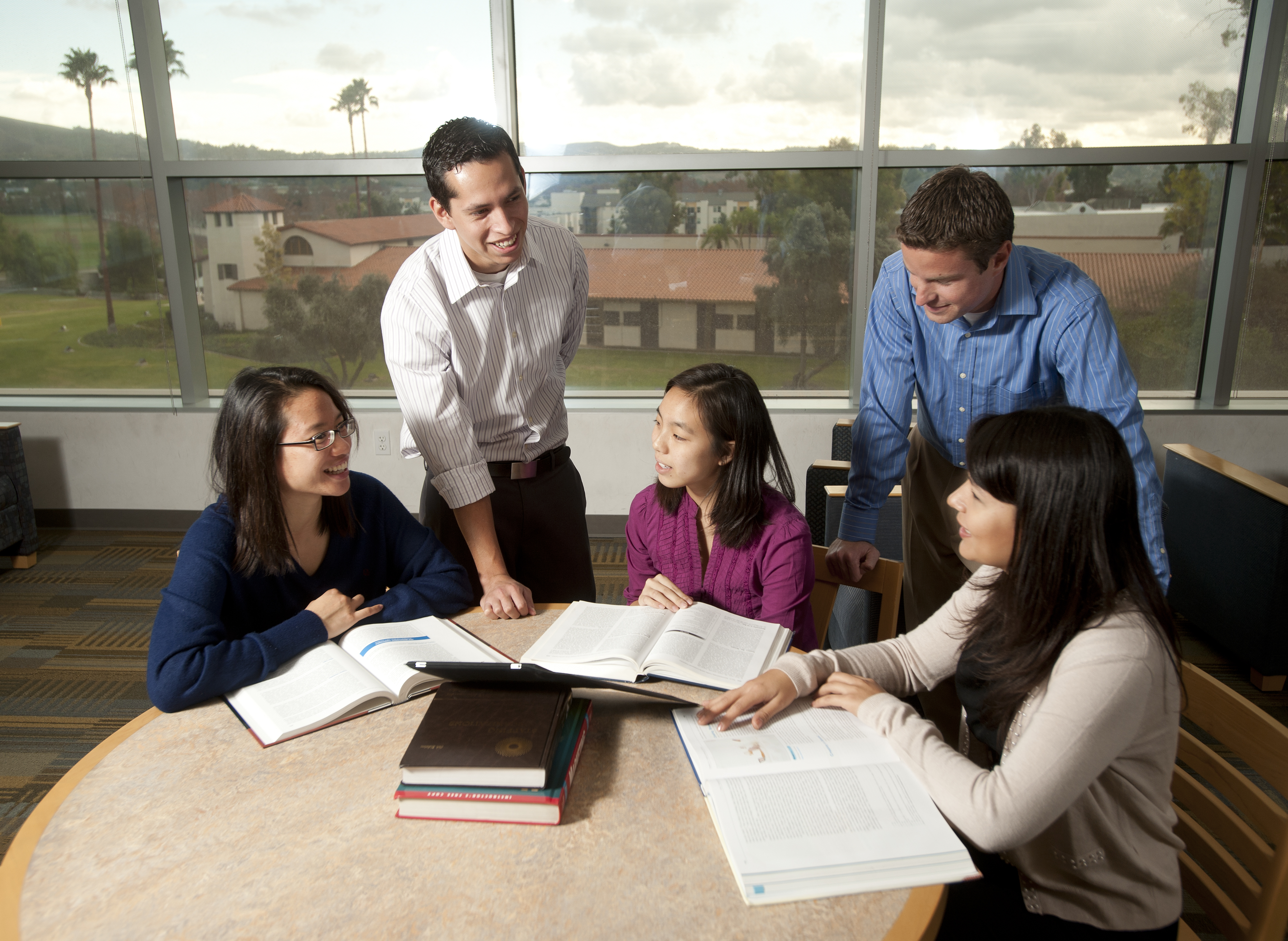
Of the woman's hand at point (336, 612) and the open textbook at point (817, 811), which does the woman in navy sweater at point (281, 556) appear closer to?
the woman's hand at point (336, 612)

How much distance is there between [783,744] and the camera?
1113 millimetres

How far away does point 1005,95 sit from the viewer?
142 inches

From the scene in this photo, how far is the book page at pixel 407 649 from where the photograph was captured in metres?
1.29

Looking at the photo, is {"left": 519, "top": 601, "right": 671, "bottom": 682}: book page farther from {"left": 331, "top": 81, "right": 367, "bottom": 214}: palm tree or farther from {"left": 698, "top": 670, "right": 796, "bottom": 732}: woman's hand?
{"left": 331, "top": 81, "right": 367, "bottom": 214}: palm tree

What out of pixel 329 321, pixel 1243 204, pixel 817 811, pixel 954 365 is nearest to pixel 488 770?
pixel 817 811

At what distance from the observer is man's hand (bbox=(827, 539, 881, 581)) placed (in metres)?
1.78

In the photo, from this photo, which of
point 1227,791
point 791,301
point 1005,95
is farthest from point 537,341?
point 1005,95

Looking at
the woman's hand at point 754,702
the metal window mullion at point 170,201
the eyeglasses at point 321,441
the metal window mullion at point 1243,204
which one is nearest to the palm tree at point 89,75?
the metal window mullion at point 170,201

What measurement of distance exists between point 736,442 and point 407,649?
78 cm

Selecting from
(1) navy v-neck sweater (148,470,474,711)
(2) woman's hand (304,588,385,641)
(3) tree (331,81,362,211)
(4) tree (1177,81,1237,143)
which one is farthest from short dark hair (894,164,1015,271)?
(3) tree (331,81,362,211)

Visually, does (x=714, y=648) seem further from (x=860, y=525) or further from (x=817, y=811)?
(x=860, y=525)

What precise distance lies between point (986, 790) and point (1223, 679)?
2320 mm

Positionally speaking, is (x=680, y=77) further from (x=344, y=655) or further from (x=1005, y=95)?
(x=344, y=655)

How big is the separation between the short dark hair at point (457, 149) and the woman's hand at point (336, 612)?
81 cm
